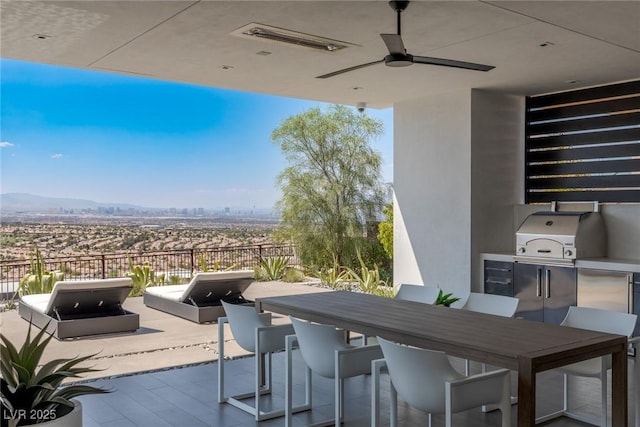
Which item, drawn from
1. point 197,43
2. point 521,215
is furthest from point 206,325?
point 521,215

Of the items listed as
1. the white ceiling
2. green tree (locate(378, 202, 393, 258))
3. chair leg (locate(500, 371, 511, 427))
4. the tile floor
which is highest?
the white ceiling

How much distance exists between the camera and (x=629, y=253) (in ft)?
21.9

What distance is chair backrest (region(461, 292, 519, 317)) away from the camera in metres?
4.59

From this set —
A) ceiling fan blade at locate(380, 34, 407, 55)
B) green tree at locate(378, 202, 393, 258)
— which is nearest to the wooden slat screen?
ceiling fan blade at locate(380, 34, 407, 55)

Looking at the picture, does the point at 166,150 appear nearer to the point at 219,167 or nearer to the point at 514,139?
the point at 219,167

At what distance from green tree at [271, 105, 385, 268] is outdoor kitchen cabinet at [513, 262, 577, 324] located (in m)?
5.71

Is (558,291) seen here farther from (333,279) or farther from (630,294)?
(333,279)

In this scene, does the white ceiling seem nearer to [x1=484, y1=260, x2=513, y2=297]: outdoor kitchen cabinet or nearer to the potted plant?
[x1=484, y1=260, x2=513, y2=297]: outdoor kitchen cabinet

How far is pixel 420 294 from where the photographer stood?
534cm

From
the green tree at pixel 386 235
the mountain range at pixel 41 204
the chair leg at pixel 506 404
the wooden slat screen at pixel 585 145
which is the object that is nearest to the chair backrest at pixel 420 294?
the chair leg at pixel 506 404

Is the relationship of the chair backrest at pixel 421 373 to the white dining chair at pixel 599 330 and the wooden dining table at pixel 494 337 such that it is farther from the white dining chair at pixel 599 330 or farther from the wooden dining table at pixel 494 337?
the white dining chair at pixel 599 330

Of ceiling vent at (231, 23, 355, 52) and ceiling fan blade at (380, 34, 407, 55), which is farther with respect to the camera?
ceiling vent at (231, 23, 355, 52)

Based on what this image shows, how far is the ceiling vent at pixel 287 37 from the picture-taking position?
4.70 metres

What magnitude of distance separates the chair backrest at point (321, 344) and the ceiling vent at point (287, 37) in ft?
7.32
